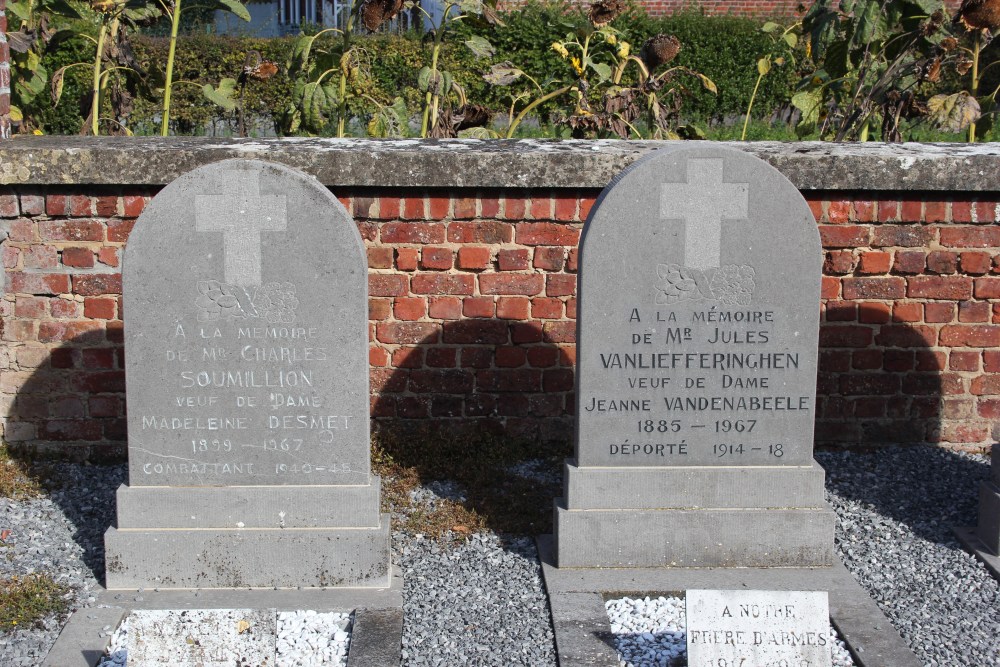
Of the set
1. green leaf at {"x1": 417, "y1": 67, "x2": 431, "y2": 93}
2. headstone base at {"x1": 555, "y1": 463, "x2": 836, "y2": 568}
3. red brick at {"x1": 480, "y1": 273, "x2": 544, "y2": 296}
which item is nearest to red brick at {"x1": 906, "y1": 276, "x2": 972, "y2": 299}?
headstone base at {"x1": 555, "y1": 463, "x2": 836, "y2": 568}

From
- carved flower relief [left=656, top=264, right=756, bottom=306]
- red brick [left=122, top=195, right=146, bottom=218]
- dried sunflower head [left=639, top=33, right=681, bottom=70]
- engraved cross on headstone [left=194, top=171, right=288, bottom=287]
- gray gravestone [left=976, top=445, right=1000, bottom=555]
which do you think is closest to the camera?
engraved cross on headstone [left=194, top=171, right=288, bottom=287]

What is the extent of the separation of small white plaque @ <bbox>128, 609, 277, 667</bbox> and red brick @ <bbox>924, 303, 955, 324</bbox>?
138 inches

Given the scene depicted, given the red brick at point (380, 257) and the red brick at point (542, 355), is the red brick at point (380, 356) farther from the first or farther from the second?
the red brick at point (542, 355)

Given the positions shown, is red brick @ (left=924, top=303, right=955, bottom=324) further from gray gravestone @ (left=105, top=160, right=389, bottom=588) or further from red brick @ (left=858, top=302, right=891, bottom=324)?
gray gravestone @ (left=105, top=160, right=389, bottom=588)

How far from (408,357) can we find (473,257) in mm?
585

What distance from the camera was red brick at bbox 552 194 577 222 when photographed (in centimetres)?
500

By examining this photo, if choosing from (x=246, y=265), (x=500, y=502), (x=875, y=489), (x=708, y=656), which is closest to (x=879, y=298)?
(x=875, y=489)

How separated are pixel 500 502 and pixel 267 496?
113 centimetres

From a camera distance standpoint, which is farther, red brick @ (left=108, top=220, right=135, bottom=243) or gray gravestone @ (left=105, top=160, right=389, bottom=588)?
red brick @ (left=108, top=220, right=135, bottom=243)

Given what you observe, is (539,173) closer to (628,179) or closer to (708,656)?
(628,179)

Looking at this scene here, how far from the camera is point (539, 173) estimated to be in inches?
193

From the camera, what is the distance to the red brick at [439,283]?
Result: 508 cm

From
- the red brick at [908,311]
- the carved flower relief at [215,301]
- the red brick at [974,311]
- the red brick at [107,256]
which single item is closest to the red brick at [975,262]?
the red brick at [974,311]

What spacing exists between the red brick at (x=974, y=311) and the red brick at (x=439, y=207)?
2.53 meters
